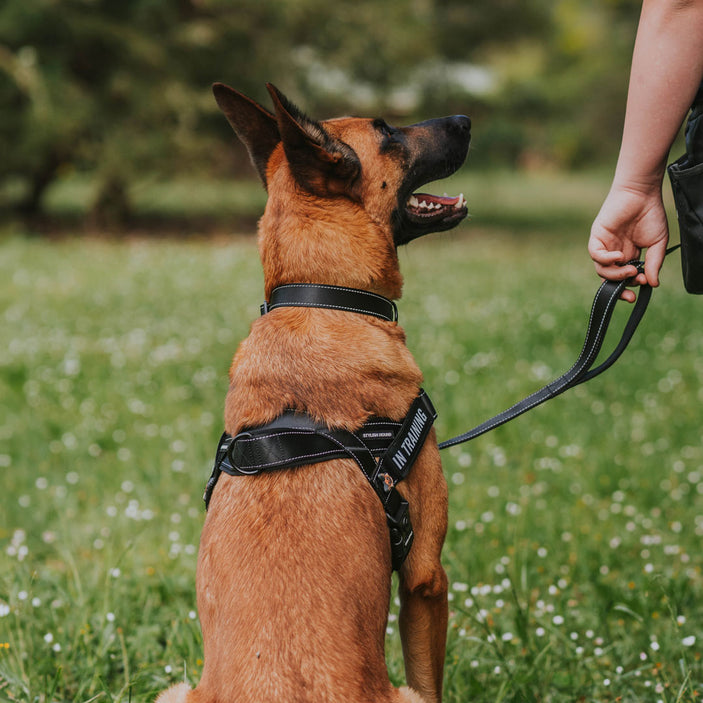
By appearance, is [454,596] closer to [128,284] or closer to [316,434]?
[316,434]

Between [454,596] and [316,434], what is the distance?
1714 millimetres

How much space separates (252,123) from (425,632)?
1.85m

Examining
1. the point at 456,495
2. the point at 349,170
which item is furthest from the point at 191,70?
the point at 349,170

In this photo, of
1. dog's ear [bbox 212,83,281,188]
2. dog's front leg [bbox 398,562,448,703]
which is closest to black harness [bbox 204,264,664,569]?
dog's front leg [bbox 398,562,448,703]

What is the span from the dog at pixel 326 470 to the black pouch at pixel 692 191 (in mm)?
894

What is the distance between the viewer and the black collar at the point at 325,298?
251 centimetres

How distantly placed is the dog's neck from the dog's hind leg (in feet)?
2.01

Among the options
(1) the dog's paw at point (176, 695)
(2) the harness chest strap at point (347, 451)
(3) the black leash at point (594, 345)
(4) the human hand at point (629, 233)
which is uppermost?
(4) the human hand at point (629, 233)

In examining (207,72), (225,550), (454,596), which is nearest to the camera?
(225,550)

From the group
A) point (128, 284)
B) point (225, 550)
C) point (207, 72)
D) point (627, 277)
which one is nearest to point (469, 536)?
point (627, 277)

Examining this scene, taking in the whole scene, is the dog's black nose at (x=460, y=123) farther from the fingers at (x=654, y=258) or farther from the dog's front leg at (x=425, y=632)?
the dog's front leg at (x=425, y=632)

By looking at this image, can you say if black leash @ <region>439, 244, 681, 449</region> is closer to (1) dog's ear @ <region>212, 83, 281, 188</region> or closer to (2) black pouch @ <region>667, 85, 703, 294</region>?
(2) black pouch @ <region>667, 85, 703, 294</region>

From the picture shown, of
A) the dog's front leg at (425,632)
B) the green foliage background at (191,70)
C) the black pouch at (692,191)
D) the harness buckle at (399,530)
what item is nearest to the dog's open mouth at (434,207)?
the black pouch at (692,191)

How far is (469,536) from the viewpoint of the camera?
4.10 meters
